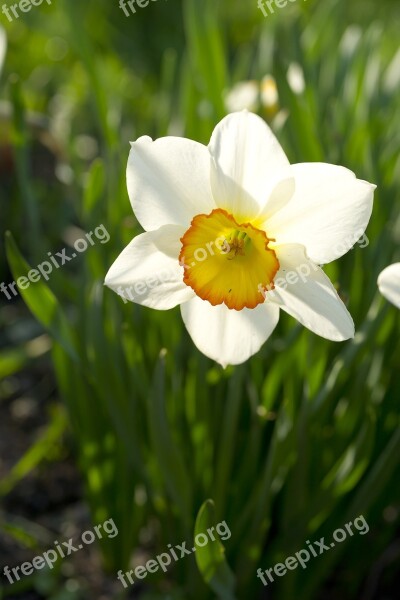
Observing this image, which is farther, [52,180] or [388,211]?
[52,180]

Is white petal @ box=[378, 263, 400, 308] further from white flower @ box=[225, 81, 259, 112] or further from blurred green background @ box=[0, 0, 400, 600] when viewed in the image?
white flower @ box=[225, 81, 259, 112]

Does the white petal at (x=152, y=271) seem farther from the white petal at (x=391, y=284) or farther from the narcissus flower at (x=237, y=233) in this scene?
the white petal at (x=391, y=284)

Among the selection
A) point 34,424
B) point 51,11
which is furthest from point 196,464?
point 51,11

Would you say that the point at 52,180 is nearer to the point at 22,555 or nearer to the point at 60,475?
the point at 60,475

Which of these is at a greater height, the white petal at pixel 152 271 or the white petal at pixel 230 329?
the white petal at pixel 152 271

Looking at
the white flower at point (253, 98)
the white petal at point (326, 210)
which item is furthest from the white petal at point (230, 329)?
the white flower at point (253, 98)

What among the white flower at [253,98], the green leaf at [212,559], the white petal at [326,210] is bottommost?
the green leaf at [212,559]

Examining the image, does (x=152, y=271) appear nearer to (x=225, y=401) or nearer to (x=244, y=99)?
(x=225, y=401)

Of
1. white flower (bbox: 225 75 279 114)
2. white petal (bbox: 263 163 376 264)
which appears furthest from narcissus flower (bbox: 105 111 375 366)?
white flower (bbox: 225 75 279 114)
